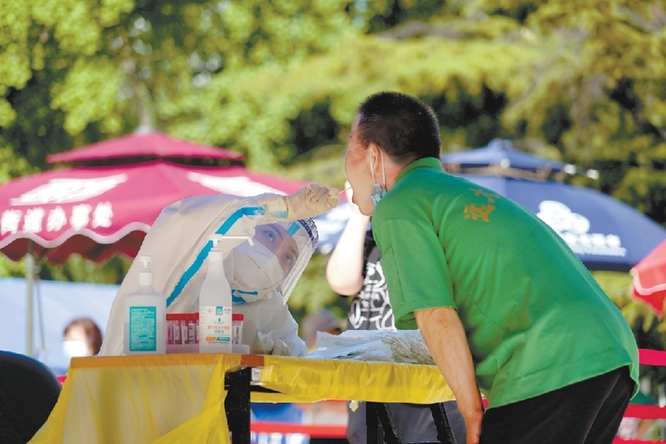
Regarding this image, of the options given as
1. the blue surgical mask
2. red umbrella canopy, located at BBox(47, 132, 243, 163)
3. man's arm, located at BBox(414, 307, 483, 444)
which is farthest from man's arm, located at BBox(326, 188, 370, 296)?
red umbrella canopy, located at BBox(47, 132, 243, 163)

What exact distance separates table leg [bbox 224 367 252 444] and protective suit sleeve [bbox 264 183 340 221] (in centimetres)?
63

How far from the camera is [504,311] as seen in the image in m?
2.56

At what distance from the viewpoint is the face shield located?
310 cm

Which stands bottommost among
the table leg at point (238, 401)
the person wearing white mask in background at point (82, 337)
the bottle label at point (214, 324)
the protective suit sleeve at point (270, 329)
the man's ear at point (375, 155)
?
the person wearing white mask in background at point (82, 337)

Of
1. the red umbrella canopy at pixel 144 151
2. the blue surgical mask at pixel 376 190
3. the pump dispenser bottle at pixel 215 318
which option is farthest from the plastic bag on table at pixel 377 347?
the red umbrella canopy at pixel 144 151

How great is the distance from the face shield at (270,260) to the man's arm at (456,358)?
73 centimetres

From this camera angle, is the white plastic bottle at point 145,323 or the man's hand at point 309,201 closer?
the white plastic bottle at point 145,323

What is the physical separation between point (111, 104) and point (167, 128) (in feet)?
5.08

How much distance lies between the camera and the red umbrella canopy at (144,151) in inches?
312

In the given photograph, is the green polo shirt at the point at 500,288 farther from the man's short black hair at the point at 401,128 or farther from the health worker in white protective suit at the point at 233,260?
the health worker in white protective suit at the point at 233,260

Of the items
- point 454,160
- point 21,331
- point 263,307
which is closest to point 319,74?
point 21,331

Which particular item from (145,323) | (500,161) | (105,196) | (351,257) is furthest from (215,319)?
(500,161)

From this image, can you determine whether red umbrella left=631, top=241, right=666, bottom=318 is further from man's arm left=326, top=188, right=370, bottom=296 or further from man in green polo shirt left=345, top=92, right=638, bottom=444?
man in green polo shirt left=345, top=92, right=638, bottom=444

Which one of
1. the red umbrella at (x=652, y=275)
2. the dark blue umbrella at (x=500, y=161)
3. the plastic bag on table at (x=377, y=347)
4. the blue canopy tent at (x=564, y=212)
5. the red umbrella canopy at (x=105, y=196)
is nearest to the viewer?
the plastic bag on table at (x=377, y=347)
